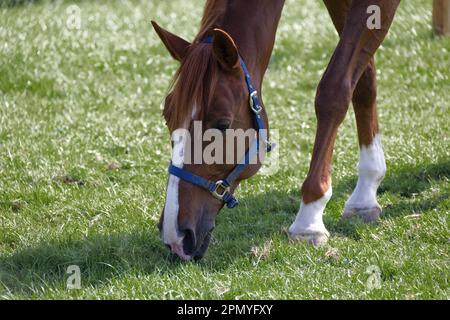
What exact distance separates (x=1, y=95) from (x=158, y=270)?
3.92 m

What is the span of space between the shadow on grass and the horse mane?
67cm

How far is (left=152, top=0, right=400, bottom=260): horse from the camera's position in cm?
393

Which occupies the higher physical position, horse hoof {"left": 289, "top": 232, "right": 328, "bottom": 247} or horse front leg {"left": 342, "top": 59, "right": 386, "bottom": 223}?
horse front leg {"left": 342, "top": 59, "right": 386, "bottom": 223}

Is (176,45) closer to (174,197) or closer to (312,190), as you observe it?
(174,197)

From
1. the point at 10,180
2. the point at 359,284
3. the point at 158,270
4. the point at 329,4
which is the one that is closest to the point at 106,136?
the point at 10,180

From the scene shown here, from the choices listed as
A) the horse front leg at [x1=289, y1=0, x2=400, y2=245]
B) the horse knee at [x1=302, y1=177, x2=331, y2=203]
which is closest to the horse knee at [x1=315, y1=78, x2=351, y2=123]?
the horse front leg at [x1=289, y1=0, x2=400, y2=245]

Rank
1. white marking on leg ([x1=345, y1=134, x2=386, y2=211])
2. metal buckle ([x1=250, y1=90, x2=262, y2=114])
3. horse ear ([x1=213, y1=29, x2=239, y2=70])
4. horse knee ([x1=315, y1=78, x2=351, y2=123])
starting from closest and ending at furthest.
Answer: horse ear ([x1=213, y1=29, x2=239, y2=70]) → metal buckle ([x1=250, y1=90, x2=262, y2=114]) → horse knee ([x1=315, y1=78, x2=351, y2=123]) → white marking on leg ([x1=345, y1=134, x2=386, y2=211])

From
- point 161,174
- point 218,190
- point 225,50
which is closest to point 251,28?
point 225,50

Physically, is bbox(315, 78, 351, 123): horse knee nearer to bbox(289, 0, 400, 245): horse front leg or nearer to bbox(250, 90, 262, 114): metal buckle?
bbox(289, 0, 400, 245): horse front leg

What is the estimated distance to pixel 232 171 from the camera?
4.12 meters

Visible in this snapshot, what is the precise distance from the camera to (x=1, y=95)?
24.2 feet

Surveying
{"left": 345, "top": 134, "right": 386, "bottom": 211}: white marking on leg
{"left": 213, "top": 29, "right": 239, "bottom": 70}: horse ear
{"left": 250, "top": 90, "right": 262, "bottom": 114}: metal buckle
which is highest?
{"left": 213, "top": 29, "right": 239, "bottom": 70}: horse ear

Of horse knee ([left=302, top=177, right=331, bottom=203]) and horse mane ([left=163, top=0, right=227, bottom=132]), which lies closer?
horse mane ([left=163, top=0, right=227, bottom=132])

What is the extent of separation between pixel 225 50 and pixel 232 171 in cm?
58
